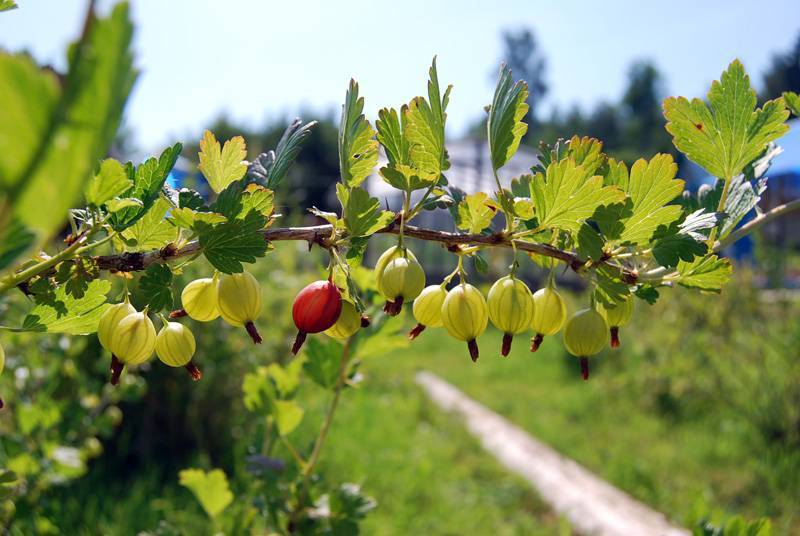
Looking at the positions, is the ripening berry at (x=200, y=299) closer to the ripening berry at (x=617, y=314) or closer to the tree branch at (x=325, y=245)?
the tree branch at (x=325, y=245)

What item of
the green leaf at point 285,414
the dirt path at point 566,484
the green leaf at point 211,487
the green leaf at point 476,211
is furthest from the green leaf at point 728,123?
the dirt path at point 566,484

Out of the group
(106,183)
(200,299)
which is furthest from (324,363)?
(106,183)

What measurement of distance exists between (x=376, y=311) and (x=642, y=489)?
107 inches

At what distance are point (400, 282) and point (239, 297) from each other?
6.1 inches

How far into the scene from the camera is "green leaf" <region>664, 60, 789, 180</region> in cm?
68

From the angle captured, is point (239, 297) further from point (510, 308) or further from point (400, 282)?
point (510, 308)

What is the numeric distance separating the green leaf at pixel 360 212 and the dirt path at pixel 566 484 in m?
2.24

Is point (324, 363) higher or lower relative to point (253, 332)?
lower

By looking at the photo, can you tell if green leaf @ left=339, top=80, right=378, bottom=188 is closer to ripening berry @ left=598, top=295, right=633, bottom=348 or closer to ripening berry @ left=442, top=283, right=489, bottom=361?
ripening berry @ left=442, top=283, right=489, bottom=361

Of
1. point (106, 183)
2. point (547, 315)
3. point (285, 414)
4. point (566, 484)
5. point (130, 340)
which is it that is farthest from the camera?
point (566, 484)

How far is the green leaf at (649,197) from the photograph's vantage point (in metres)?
0.61

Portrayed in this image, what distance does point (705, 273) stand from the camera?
66 centimetres

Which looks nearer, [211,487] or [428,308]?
[428,308]

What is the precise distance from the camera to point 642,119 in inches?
1373
